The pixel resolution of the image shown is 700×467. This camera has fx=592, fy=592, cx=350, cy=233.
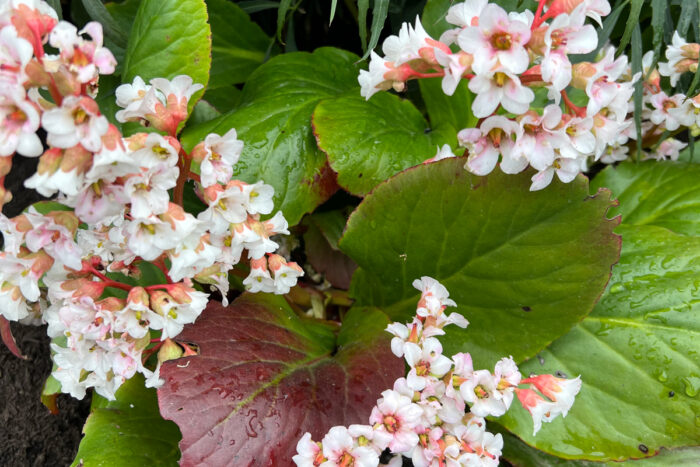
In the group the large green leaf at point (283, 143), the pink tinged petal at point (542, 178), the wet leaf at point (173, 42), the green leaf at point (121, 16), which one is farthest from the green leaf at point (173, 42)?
the pink tinged petal at point (542, 178)

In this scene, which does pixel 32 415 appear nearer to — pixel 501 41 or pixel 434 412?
pixel 434 412

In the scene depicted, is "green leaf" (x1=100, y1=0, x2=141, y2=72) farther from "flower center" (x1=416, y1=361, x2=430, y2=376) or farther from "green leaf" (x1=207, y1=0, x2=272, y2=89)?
"flower center" (x1=416, y1=361, x2=430, y2=376)

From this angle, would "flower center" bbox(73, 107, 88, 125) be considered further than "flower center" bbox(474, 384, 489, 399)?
No

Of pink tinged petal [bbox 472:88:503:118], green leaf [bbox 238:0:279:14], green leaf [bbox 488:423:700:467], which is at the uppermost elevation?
pink tinged petal [bbox 472:88:503:118]

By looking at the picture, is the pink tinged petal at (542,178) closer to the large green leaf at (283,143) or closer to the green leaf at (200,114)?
the large green leaf at (283,143)

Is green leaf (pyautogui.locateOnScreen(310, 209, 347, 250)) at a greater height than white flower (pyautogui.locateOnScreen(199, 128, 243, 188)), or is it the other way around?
white flower (pyautogui.locateOnScreen(199, 128, 243, 188))

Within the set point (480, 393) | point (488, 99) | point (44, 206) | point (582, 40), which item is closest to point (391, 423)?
point (480, 393)

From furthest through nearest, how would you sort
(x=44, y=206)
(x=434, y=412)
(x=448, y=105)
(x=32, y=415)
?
(x=448, y=105) → (x=32, y=415) → (x=44, y=206) → (x=434, y=412)

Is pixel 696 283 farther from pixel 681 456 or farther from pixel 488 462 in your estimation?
pixel 488 462

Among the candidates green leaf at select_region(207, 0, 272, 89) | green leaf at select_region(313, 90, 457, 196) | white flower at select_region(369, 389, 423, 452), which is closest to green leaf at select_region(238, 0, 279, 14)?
green leaf at select_region(207, 0, 272, 89)
